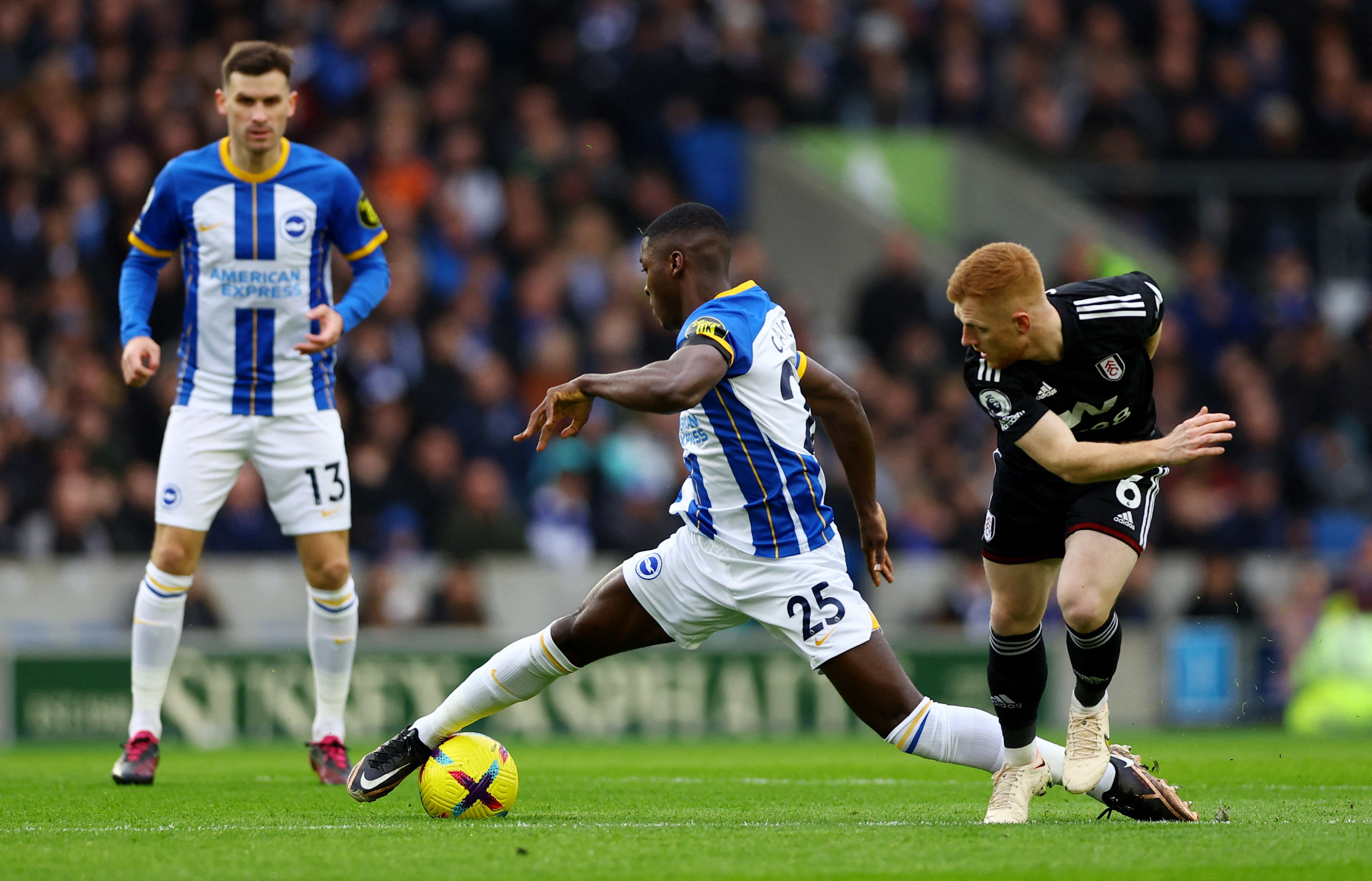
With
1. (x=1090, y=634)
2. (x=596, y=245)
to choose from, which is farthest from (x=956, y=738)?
(x=596, y=245)

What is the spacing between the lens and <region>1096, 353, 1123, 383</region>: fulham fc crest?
5.98m

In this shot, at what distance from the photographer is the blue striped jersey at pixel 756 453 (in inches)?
230

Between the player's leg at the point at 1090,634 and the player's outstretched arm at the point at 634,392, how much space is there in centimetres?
142

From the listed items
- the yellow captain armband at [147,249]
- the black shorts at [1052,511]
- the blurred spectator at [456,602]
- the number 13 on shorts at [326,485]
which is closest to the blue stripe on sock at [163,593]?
the number 13 on shorts at [326,485]

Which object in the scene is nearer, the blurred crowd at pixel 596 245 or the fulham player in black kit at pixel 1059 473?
the fulham player in black kit at pixel 1059 473

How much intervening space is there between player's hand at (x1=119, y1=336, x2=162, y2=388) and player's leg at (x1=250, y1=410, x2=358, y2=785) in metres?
0.53

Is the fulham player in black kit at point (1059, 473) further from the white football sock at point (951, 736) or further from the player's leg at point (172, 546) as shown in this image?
the player's leg at point (172, 546)

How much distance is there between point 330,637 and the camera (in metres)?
7.57

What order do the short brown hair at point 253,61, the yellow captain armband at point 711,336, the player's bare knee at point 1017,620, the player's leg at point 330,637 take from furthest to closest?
the player's leg at point 330,637
the short brown hair at point 253,61
the player's bare knee at point 1017,620
the yellow captain armband at point 711,336

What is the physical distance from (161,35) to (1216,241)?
10334 millimetres

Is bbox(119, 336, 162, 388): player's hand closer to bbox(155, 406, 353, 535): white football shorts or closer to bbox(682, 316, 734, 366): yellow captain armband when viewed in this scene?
bbox(155, 406, 353, 535): white football shorts

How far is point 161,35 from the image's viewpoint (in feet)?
52.2

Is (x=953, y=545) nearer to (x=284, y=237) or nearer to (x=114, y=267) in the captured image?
(x=114, y=267)

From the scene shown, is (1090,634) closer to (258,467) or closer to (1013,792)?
(1013,792)
